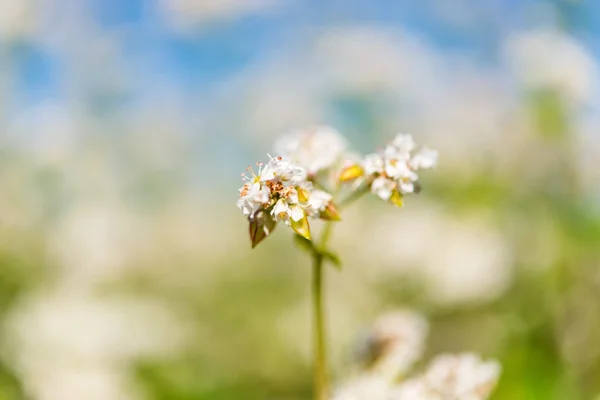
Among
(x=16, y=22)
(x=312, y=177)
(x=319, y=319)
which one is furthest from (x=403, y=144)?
(x=16, y=22)

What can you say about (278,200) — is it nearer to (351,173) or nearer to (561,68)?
(351,173)

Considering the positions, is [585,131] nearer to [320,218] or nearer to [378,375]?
[378,375]

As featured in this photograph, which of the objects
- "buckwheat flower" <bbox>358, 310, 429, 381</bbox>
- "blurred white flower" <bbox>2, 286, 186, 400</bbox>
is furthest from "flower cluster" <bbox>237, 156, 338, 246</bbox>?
"blurred white flower" <bbox>2, 286, 186, 400</bbox>

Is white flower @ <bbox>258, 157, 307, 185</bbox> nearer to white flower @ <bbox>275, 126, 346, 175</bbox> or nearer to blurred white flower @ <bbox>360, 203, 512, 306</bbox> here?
white flower @ <bbox>275, 126, 346, 175</bbox>

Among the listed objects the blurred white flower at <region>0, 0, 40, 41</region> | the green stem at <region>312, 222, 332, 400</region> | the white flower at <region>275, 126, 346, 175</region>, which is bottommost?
the green stem at <region>312, 222, 332, 400</region>

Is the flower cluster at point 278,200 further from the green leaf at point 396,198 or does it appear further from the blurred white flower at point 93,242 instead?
the blurred white flower at point 93,242

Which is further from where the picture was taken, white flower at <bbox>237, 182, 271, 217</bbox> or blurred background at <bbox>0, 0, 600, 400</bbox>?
blurred background at <bbox>0, 0, 600, 400</bbox>

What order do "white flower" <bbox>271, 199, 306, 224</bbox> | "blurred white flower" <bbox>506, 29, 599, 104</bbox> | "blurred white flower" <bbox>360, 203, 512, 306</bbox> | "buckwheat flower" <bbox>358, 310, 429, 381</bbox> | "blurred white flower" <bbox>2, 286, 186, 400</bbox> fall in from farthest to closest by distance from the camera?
"blurred white flower" <bbox>360, 203, 512, 306</bbox>
"blurred white flower" <bbox>506, 29, 599, 104</bbox>
"blurred white flower" <bbox>2, 286, 186, 400</bbox>
"buckwheat flower" <bbox>358, 310, 429, 381</bbox>
"white flower" <bbox>271, 199, 306, 224</bbox>
